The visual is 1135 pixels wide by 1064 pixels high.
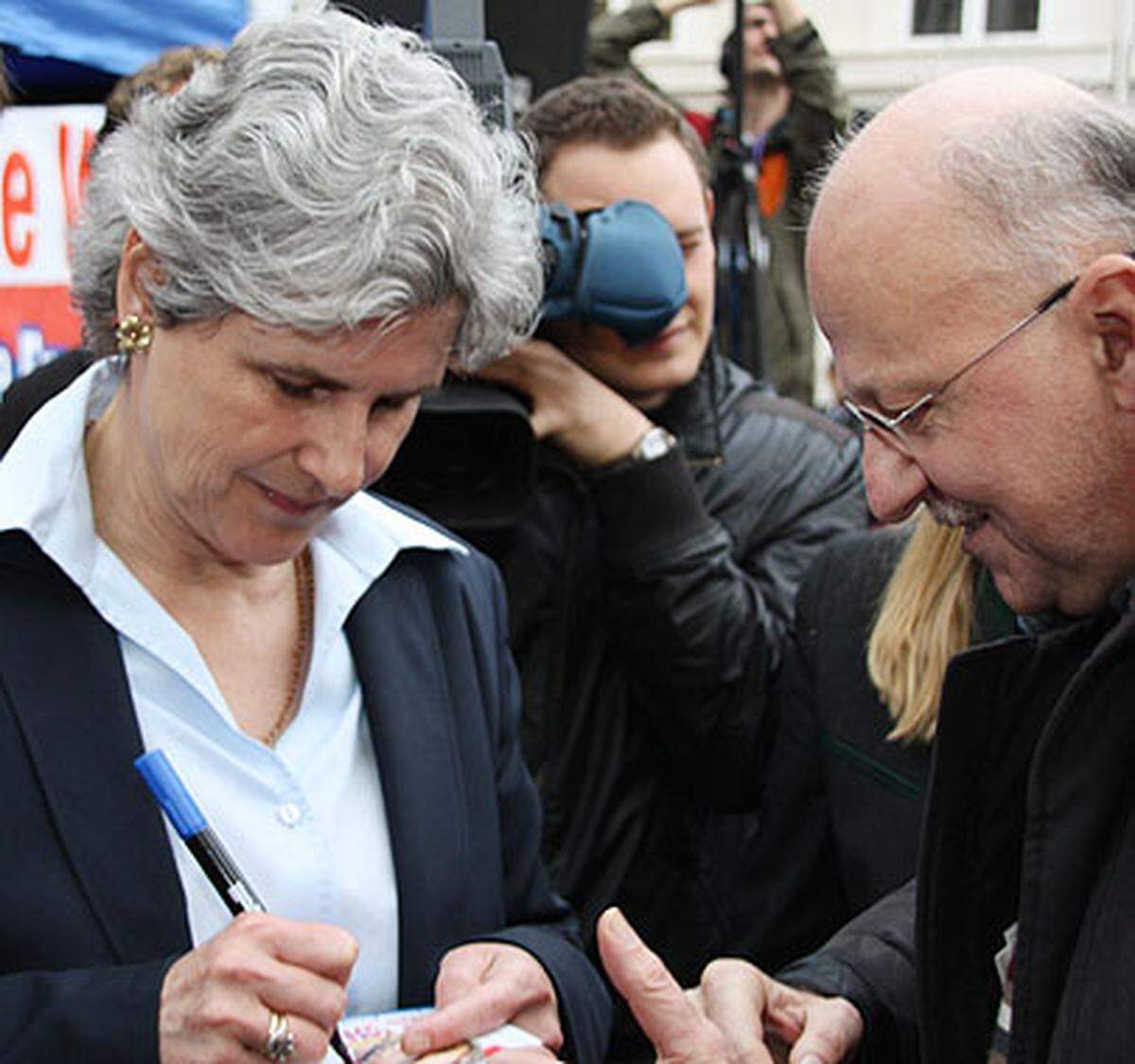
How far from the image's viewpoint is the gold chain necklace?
64.1 inches

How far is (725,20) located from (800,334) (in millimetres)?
9238

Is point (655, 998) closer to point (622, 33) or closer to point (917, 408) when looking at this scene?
point (917, 408)

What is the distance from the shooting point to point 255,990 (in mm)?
1311

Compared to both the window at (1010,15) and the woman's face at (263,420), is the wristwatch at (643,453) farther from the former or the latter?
the window at (1010,15)

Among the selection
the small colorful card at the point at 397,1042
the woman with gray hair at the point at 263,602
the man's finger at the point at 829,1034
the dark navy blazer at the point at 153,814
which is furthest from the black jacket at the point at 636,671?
the small colorful card at the point at 397,1042

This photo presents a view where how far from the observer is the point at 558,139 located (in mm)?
2418

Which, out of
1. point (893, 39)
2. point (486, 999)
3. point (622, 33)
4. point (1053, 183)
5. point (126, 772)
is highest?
point (1053, 183)

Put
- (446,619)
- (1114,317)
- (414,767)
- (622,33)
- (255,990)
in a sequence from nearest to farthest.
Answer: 1. (1114,317)
2. (255,990)
3. (414,767)
4. (446,619)
5. (622,33)

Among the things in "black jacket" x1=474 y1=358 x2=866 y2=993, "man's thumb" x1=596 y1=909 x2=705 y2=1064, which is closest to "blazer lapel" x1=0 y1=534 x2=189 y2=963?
"man's thumb" x1=596 y1=909 x2=705 y2=1064

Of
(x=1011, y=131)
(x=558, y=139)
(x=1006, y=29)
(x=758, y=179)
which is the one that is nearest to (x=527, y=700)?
(x=558, y=139)

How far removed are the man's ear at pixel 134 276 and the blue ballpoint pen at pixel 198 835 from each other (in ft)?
1.39

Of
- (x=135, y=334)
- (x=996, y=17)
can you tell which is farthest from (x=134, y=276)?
(x=996, y=17)

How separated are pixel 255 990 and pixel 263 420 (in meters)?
0.51

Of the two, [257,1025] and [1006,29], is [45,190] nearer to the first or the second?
[257,1025]
